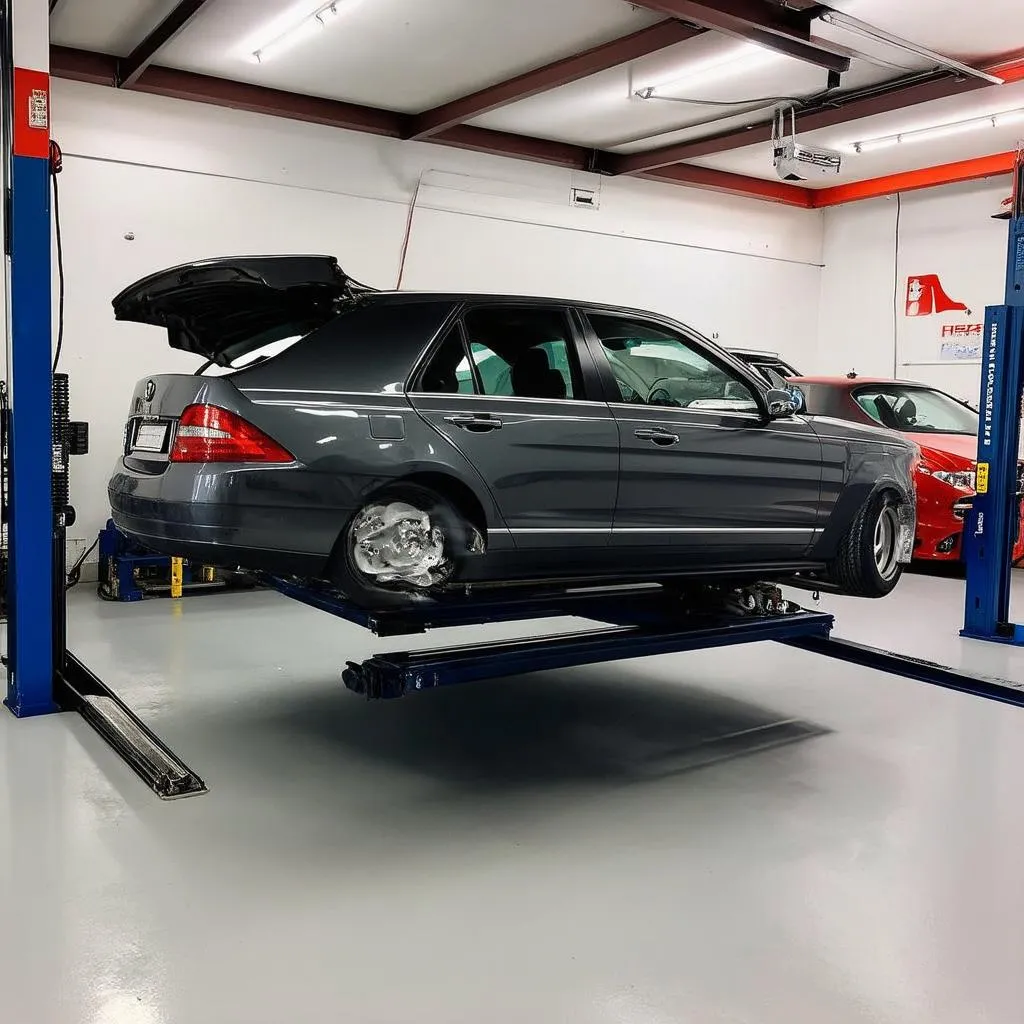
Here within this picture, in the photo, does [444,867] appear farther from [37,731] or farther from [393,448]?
[37,731]

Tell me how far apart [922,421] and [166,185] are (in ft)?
20.7

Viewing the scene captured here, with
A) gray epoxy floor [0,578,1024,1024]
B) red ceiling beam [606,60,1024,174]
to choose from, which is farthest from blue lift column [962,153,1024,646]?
red ceiling beam [606,60,1024,174]

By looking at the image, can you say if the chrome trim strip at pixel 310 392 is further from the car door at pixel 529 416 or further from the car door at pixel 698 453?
the car door at pixel 698 453

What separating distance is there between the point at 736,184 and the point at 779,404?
709cm

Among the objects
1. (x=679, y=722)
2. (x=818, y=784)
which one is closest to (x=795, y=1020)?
(x=818, y=784)

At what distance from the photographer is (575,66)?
273 inches

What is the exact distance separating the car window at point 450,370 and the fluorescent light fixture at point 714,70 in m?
4.17

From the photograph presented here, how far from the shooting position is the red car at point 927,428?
7824 millimetres

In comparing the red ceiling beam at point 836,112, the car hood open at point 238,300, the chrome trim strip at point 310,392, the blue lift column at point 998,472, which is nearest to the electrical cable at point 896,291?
the red ceiling beam at point 836,112

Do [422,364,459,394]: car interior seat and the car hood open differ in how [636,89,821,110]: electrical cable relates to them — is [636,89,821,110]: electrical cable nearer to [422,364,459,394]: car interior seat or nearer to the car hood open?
the car hood open

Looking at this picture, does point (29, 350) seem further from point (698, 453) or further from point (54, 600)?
point (698, 453)

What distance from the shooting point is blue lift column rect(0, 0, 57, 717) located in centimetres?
403

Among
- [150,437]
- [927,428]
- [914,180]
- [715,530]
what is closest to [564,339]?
[715,530]

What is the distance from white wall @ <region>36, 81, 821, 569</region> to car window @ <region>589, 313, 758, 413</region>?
469 cm
